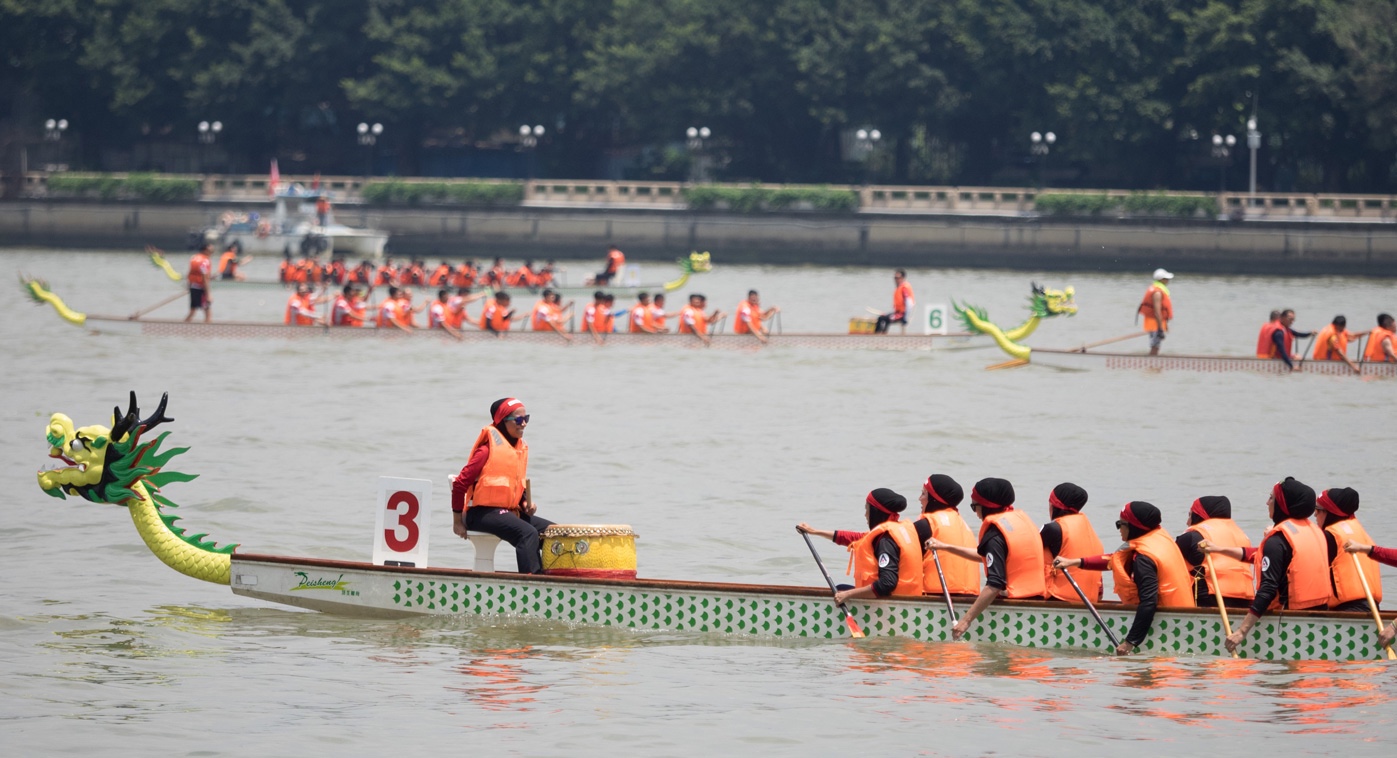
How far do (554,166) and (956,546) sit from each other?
76.1 m

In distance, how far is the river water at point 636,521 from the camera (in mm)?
12125

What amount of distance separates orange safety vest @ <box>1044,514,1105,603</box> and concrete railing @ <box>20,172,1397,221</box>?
5283 cm

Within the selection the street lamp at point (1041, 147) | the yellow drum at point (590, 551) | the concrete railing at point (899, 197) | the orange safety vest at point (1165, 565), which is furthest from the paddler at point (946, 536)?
the street lamp at point (1041, 147)

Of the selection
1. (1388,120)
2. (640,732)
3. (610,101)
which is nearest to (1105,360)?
(640,732)

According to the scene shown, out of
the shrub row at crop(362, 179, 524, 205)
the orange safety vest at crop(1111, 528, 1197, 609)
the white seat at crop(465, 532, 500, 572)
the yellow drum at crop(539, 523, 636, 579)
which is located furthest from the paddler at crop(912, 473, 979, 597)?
the shrub row at crop(362, 179, 524, 205)

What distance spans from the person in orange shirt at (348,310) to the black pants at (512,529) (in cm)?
2345

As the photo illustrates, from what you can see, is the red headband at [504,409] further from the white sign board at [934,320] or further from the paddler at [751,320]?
the white sign board at [934,320]

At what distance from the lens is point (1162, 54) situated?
239 ft

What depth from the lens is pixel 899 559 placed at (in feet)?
44.2

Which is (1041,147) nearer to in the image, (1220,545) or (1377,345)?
(1377,345)

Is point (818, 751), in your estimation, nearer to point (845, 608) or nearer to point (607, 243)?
point (845, 608)

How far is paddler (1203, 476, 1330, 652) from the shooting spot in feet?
42.1

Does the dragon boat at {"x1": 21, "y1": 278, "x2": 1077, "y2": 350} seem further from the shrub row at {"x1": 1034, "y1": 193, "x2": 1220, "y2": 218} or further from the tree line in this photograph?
the tree line

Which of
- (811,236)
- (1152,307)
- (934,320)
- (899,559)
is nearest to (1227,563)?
(899,559)
